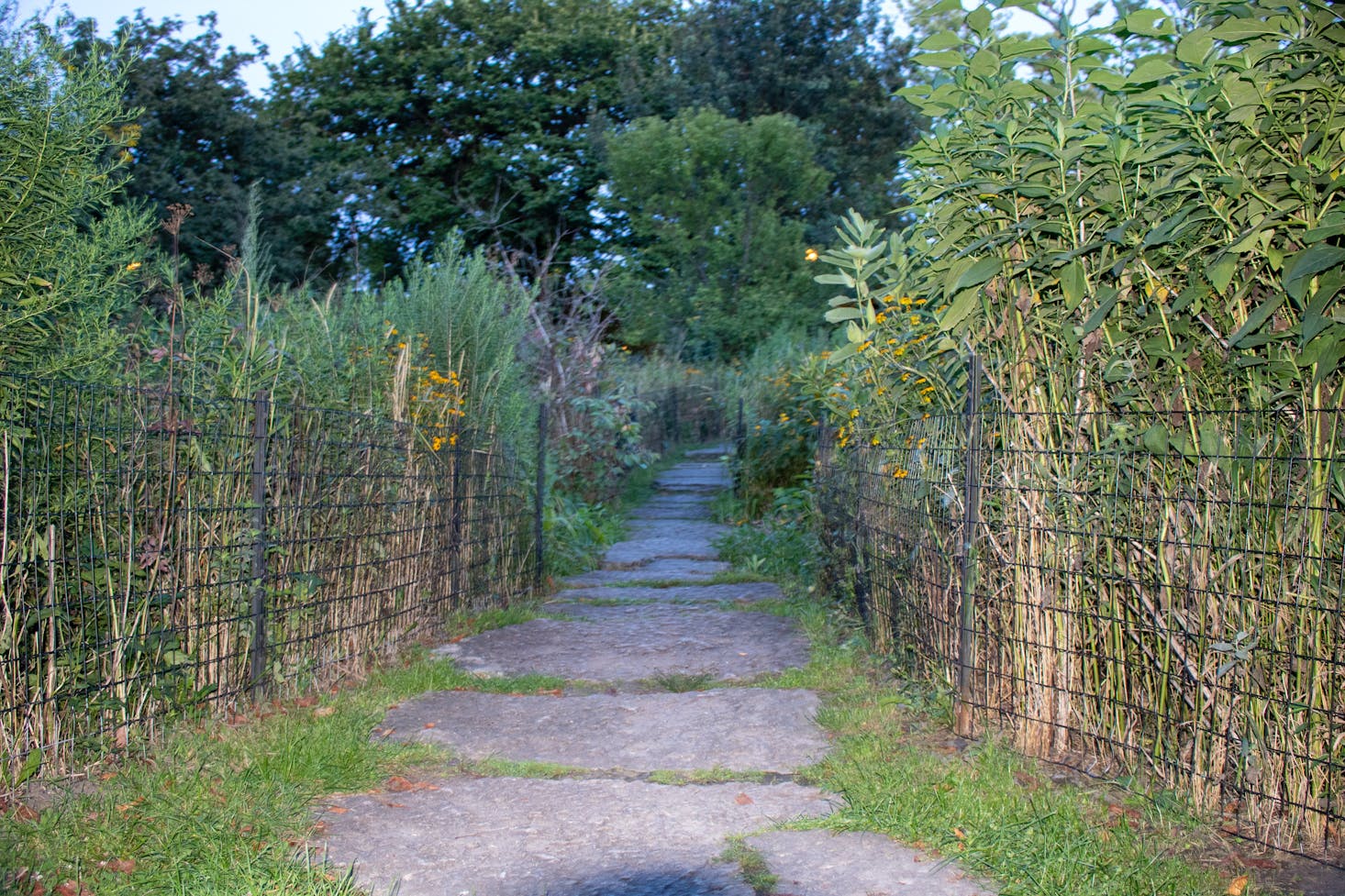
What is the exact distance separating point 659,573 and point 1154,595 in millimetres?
5996

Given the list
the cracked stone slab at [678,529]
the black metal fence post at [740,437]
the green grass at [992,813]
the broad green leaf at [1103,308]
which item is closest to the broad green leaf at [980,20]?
the broad green leaf at [1103,308]

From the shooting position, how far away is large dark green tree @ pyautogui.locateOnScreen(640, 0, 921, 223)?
28703 millimetres

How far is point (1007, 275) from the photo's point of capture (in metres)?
4.16

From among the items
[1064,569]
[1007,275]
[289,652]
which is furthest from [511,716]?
[1007,275]

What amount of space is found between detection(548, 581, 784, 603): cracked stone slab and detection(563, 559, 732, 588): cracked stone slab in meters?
0.22

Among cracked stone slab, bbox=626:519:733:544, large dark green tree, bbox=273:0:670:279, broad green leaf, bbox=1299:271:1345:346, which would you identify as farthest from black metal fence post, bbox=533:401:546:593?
large dark green tree, bbox=273:0:670:279

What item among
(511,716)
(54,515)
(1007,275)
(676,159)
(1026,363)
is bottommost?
(511,716)

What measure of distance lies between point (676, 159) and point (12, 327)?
2273cm

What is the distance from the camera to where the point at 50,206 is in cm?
384

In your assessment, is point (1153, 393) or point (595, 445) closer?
point (1153, 393)

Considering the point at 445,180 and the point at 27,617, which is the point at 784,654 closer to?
the point at 27,617

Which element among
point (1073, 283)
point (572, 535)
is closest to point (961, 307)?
point (1073, 283)

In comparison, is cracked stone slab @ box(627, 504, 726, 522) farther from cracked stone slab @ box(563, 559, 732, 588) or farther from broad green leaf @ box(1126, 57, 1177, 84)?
broad green leaf @ box(1126, 57, 1177, 84)

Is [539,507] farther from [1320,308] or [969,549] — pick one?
[1320,308]
